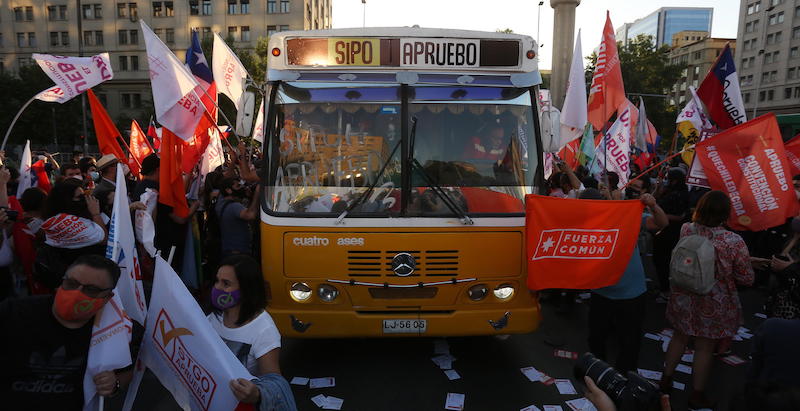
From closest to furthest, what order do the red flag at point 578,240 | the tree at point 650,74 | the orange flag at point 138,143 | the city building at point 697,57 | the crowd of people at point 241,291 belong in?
1. the crowd of people at point 241,291
2. the red flag at point 578,240
3. the orange flag at point 138,143
4. the tree at point 650,74
5. the city building at point 697,57

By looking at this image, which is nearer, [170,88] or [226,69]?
[170,88]

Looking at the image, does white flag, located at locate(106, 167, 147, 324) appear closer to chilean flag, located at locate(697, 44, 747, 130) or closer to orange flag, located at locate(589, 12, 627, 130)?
orange flag, located at locate(589, 12, 627, 130)

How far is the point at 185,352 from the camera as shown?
95.4 inches

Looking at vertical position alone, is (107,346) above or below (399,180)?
below

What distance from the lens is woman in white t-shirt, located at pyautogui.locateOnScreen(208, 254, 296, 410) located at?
105 inches

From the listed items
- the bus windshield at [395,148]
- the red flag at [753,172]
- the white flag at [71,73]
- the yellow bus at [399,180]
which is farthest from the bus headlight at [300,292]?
the white flag at [71,73]

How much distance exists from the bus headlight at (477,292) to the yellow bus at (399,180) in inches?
0.8

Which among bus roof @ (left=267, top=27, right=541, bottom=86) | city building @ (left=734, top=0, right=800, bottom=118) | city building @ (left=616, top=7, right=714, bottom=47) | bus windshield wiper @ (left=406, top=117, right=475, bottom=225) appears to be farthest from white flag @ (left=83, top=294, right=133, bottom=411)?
city building @ (left=616, top=7, right=714, bottom=47)

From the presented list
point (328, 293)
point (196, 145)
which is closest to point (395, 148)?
point (328, 293)

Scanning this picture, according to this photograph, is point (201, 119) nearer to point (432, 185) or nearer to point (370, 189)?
point (370, 189)

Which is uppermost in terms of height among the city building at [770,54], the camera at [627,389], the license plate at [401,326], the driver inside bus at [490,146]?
the city building at [770,54]

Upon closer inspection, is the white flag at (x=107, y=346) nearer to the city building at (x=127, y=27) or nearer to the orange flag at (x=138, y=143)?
the orange flag at (x=138, y=143)

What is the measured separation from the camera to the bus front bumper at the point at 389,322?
4.54 meters

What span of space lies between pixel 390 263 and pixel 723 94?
5.52 meters
